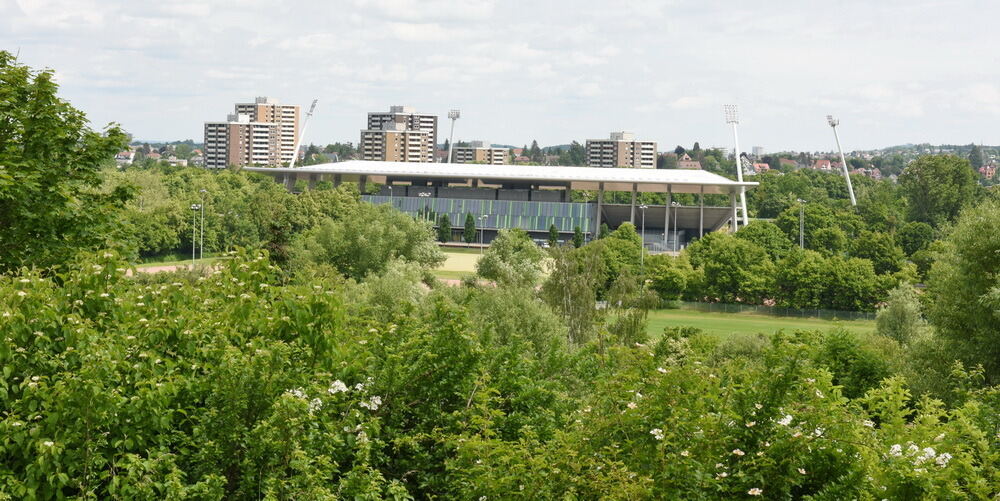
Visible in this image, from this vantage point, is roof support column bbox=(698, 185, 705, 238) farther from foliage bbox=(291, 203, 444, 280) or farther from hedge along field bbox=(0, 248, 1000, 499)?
hedge along field bbox=(0, 248, 1000, 499)

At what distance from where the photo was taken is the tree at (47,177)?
55.6ft

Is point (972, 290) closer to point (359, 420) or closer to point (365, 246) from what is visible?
point (359, 420)

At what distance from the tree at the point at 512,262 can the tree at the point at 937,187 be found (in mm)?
84480

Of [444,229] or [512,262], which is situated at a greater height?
[444,229]

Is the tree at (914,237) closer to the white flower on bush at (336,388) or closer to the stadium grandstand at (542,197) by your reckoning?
the stadium grandstand at (542,197)

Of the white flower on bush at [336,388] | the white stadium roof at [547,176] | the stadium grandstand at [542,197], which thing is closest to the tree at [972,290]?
the white flower on bush at [336,388]

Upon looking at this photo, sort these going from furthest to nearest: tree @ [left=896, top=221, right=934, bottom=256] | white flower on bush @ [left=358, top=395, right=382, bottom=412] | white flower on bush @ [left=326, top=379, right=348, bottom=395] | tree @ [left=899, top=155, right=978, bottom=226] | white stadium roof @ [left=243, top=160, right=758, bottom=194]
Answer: tree @ [left=899, top=155, right=978, bottom=226]
white stadium roof @ [left=243, top=160, right=758, bottom=194]
tree @ [left=896, top=221, right=934, bottom=256]
white flower on bush @ [left=358, top=395, right=382, bottom=412]
white flower on bush @ [left=326, top=379, right=348, bottom=395]

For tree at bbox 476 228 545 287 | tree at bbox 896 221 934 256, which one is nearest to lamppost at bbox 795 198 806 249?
tree at bbox 896 221 934 256

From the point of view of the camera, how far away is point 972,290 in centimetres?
2755

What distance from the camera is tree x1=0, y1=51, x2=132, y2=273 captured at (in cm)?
1695

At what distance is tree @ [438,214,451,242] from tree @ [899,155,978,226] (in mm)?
58082

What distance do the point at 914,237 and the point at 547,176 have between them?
3805cm

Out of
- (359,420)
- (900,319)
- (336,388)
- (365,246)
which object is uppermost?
(336,388)

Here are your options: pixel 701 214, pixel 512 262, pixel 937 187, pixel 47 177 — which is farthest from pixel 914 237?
pixel 47 177
